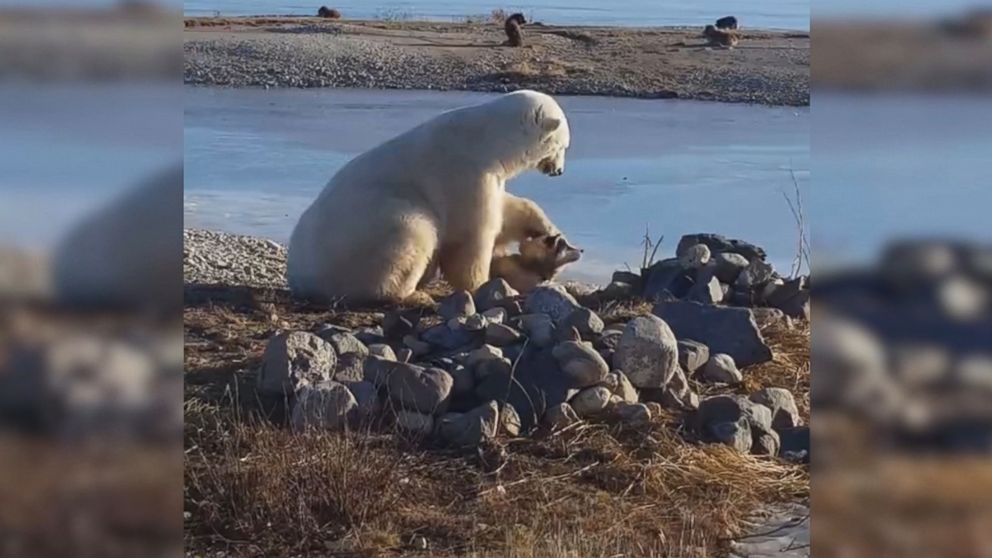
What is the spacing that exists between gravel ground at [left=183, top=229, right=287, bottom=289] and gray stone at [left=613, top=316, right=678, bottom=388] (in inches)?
127

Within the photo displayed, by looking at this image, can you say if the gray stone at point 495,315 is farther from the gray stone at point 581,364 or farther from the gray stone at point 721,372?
the gray stone at point 721,372

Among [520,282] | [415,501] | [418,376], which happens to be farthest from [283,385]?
[520,282]

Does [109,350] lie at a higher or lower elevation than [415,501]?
higher

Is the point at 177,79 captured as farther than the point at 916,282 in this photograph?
Yes

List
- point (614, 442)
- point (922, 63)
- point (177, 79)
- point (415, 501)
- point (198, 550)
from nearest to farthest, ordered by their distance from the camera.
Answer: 1. point (922, 63)
2. point (177, 79)
3. point (198, 550)
4. point (415, 501)
5. point (614, 442)

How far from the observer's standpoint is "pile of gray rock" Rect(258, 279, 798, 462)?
5422 millimetres

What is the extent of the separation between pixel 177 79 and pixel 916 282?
29.5 inches

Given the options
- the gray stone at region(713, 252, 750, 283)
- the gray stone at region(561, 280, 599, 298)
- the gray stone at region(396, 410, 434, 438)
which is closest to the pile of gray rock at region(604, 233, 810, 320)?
the gray stone at region(713, 252, 750, 283)

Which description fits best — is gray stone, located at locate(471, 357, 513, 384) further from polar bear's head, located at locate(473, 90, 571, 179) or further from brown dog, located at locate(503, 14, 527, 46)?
brown dog, located at locate(503, 14, 527, 46)

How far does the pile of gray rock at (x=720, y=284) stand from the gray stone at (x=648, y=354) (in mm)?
1462

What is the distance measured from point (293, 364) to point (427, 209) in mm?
2545

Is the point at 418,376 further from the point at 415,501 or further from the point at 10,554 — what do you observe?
the point at 10,554

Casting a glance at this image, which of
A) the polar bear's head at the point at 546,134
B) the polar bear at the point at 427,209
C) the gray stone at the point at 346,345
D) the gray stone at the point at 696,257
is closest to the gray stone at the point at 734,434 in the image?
the gray stone at the point at 346,345

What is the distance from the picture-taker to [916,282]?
1137 millimetres
